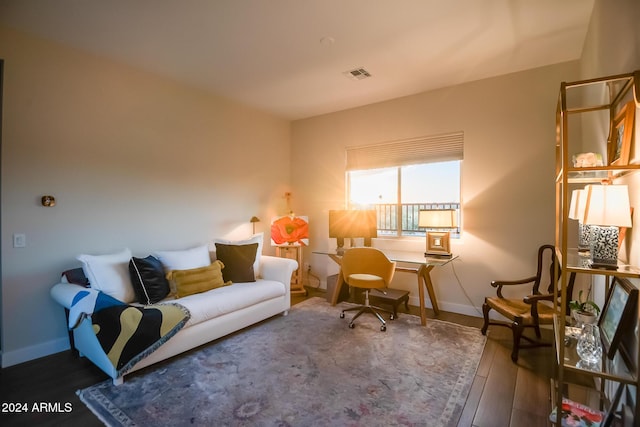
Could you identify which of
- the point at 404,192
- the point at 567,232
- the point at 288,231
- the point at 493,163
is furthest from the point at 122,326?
the point at 493,163

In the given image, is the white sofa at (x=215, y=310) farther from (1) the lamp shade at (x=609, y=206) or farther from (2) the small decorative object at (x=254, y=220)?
(1) the lamp shade at (x=609, y=206)

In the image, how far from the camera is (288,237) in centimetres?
454

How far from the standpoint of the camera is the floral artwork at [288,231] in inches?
178

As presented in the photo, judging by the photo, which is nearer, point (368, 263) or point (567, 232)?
point (567, 232)

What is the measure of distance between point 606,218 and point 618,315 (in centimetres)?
50

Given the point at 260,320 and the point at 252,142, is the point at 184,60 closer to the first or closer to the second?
the point at 252,142

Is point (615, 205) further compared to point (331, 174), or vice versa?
point (331, 174)

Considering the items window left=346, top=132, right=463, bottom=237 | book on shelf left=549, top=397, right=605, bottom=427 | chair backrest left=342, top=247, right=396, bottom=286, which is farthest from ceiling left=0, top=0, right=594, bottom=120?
book on shelf left=549, top=397, right=605, bottom=427

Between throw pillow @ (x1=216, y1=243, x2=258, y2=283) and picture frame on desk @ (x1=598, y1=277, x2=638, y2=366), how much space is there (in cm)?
301

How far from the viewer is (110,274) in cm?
272

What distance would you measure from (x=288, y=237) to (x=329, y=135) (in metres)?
1.73

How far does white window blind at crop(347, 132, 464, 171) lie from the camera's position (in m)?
3.78

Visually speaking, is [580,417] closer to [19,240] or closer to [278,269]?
[278,269]

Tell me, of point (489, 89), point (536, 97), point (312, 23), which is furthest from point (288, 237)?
point (536, 97)
